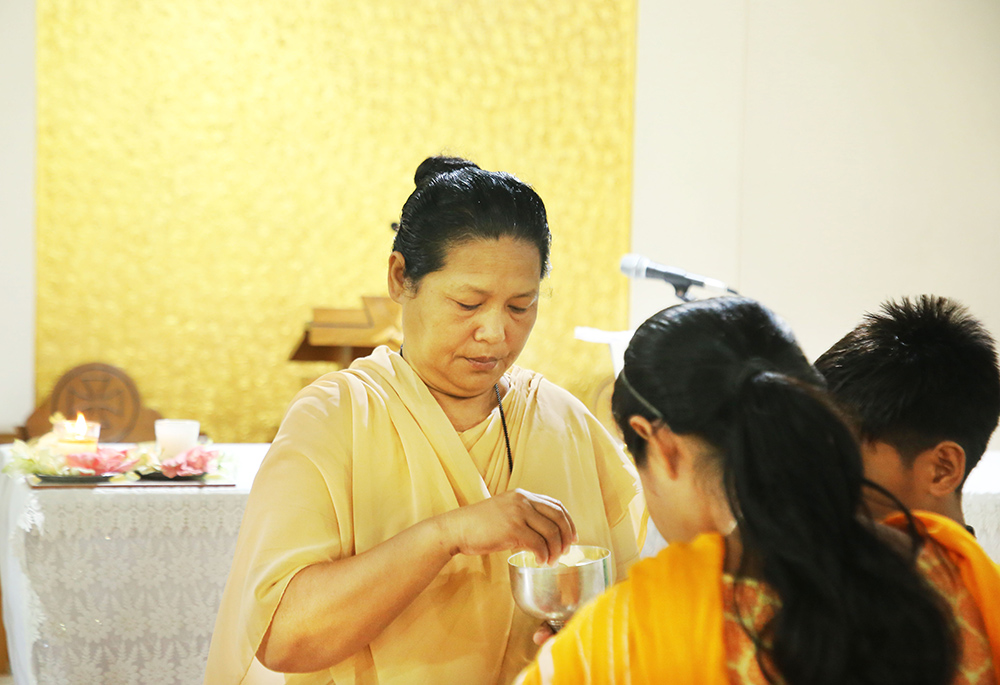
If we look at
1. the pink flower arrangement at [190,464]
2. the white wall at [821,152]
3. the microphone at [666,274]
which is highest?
the white wall at [821,152]

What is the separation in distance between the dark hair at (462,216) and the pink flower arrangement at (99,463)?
1231 mm

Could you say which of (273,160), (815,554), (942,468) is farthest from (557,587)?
(273,160)

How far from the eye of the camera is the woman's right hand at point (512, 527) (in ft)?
3.80

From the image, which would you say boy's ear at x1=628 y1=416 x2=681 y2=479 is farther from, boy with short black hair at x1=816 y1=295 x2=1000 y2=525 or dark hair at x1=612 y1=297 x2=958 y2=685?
boy with short black hair at x1=816 y1=295 x2=1000 y2=525

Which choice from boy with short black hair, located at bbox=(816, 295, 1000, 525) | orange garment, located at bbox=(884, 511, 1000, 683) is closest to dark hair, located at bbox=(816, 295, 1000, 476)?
boy with short black hair, located at bbox=(816, 295, 1000, 525)

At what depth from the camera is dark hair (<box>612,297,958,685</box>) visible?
826mm

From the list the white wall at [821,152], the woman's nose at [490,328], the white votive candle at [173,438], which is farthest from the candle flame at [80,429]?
the white wall at [821,152]

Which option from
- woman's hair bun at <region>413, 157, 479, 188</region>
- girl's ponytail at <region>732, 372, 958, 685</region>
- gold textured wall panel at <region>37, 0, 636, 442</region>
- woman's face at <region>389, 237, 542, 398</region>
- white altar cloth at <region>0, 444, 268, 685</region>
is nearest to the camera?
girl's ponytail at <region>732, 372, 958, 685</region>

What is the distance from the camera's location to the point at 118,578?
7.00 feet

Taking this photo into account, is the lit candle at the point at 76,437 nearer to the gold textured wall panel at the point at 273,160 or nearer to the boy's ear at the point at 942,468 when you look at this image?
the boy's ear at the point at 942,468

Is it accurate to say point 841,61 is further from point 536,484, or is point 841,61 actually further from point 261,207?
point 536,484

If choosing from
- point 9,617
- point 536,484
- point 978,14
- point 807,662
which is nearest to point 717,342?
point 807,662

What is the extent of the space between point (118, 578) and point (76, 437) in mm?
430

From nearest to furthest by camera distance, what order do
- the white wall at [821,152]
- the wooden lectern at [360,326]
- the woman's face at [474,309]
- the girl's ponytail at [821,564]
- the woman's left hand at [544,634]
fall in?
the girl's ponytail at [821,564] → the woman's left hand at [544,634] → the woman's face at [474,309] → the wooden lectern at [360,326] → the white wall at [821,152]
